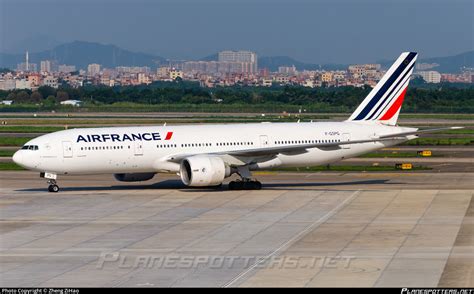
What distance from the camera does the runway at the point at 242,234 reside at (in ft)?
98.7

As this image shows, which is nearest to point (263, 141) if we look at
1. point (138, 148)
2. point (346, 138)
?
point (346, 138)

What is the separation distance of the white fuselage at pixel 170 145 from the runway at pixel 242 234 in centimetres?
158

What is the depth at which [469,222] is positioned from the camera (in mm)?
41031

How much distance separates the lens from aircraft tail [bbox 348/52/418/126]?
59.2 metres

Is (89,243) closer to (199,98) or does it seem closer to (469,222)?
(469,222)

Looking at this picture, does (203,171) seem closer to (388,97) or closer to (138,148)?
(138,148)

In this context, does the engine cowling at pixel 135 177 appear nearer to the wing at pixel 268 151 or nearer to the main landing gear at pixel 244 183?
the wing at pixel 268 151

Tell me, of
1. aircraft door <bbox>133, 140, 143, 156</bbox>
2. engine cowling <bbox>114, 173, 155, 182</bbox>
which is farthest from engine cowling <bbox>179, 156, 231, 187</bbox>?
engine cowling <bbox>114, 173, 155, 182</bbox>

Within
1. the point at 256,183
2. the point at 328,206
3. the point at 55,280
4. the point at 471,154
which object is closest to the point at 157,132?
the point at 256,183

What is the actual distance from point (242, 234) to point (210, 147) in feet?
53.9

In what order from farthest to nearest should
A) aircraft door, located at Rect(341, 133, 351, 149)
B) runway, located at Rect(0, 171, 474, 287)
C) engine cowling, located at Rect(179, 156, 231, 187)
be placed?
aircraft door, located at Rect(341, 133, 351, 149) → engine cowling, located at Rect(179, 156, 231, 187) → runway, located at Rect(0, 171, 474, 287)

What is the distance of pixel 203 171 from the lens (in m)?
51.6

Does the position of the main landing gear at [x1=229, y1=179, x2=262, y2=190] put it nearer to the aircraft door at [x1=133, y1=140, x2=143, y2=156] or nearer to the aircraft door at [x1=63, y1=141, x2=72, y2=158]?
the aircraft door at [x1=133, y1=140, x2=143, y2=156]

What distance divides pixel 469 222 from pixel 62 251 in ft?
54.8
